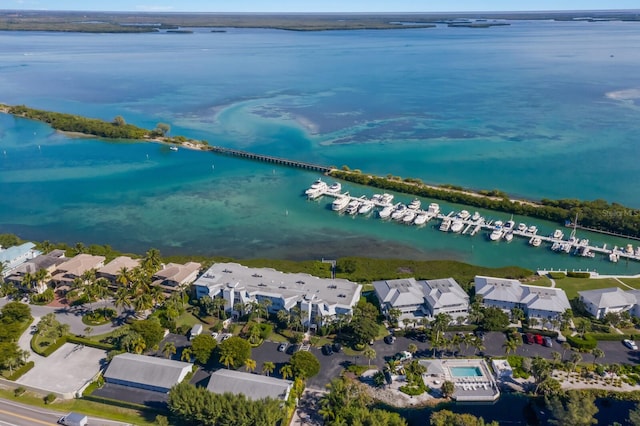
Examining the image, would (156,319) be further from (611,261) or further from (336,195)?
(611,261)

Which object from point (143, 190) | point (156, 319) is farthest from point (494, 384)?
point (143, 190)

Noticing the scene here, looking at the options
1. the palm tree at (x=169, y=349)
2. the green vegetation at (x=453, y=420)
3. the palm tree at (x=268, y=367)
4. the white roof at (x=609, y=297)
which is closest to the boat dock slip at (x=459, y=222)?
the white roof at (x=609, y=297)

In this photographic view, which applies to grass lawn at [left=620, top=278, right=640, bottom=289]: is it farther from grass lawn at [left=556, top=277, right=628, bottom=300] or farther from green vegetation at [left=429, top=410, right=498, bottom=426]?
green vegetation at [left=429, top=410, right=498, bottom=426]

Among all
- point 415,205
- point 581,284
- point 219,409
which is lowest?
point 581,284

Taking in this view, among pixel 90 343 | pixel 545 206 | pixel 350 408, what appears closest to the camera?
pixel 350 408

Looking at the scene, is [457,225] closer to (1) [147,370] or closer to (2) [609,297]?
(2) [609,297]

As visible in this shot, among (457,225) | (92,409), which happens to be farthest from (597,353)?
(92,409)
